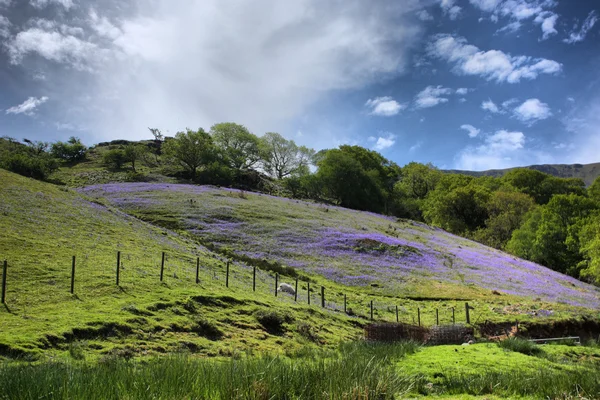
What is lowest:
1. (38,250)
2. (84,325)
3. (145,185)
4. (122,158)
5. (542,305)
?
(542,305)

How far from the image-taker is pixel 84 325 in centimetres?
1147

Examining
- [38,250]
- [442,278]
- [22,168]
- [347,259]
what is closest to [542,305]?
[442,278]

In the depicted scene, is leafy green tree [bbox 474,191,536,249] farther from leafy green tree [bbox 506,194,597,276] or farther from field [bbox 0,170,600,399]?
field [bbox 0,170,600,399]

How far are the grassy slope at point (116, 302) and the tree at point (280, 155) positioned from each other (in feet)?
242

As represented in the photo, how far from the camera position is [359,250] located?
43.4m

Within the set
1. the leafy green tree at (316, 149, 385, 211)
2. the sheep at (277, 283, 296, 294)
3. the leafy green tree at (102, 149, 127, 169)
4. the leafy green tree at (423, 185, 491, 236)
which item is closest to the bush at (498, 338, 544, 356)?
the sheep at (277, 283, 296, 294)

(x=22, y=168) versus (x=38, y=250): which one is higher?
(x=22, y=168)

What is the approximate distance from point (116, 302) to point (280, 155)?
296 ft

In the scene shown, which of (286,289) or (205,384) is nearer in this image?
(205,384)

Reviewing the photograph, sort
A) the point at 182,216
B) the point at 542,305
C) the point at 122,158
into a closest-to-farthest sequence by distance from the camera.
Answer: the point at 542,305
the point at 182,216
the point at 122,158

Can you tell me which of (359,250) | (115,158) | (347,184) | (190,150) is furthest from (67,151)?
(359,250)

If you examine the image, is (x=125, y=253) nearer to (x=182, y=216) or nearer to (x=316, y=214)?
(x=182, y=216)

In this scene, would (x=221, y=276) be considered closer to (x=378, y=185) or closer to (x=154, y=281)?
(x=154, y=281)

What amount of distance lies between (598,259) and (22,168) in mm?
78692
